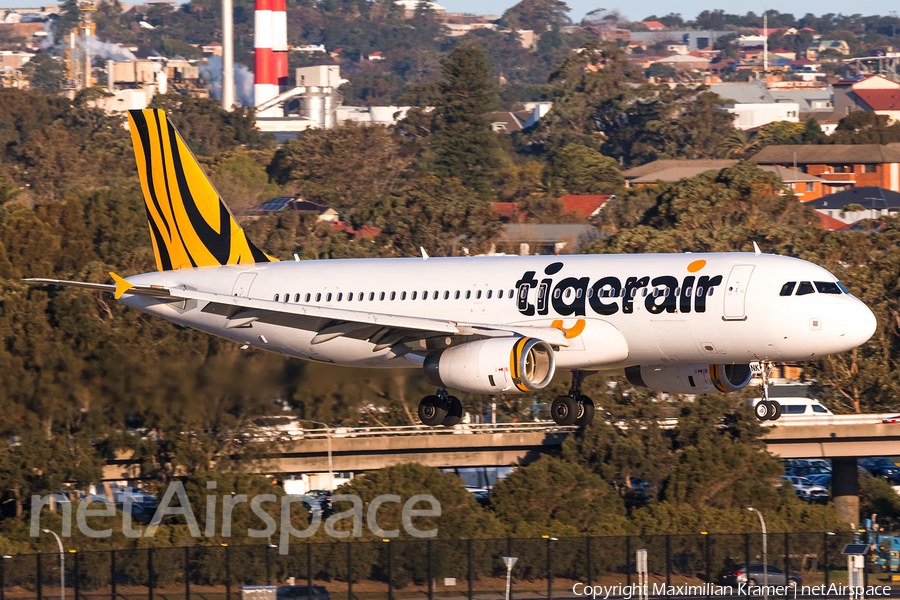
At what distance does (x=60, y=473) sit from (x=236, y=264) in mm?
27827

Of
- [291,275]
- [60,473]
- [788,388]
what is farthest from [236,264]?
[788,388]

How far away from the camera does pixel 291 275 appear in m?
49.3

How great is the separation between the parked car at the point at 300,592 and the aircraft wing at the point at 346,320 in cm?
1371

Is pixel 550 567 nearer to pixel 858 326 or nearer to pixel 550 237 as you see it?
pixel 858 326

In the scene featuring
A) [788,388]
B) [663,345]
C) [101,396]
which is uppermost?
[663,345]

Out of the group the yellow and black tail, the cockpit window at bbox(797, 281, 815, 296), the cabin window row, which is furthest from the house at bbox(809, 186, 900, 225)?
the cockpit window at bbox(797, 281, 815, 296)

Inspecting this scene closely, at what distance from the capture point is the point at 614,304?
41844 millimetres

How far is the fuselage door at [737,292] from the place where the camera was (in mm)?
40375

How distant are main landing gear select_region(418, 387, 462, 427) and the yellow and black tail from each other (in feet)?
34.7

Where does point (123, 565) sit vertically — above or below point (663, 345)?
below

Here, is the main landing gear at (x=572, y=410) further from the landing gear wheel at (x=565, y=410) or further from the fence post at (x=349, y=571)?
the fence post at (x=349, y=571)

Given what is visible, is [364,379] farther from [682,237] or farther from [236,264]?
[682,237]

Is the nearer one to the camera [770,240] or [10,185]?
[770,240]

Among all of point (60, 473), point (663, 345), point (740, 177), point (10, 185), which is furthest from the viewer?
point (10, 185)
